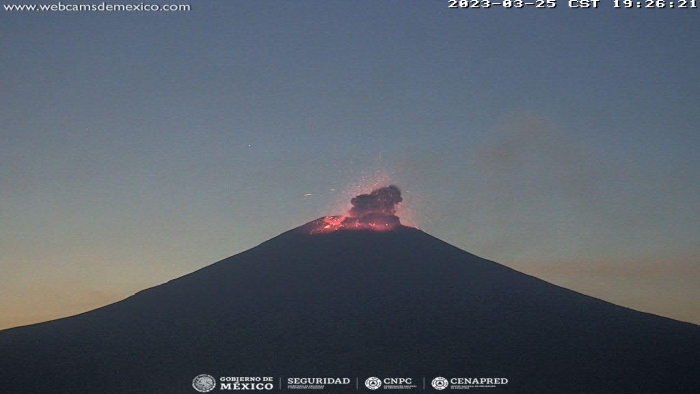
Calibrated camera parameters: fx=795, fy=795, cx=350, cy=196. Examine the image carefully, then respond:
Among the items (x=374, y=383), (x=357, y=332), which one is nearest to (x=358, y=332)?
(x=357, y=332)

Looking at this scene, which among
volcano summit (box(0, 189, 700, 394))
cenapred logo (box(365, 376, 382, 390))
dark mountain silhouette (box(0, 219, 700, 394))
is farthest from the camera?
dark mountain silhouette (box(0, 219, 700, 394))

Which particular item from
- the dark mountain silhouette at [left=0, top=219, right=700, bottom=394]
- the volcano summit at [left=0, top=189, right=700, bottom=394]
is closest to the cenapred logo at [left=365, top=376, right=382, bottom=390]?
the volcano summit at [left=0, top=189, right=700, bottom=394]

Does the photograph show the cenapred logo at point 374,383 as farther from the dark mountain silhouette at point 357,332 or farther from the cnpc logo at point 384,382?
the dark mountain silhouette at point 357,332

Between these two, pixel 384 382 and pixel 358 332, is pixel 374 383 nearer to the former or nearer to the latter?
pixel 384 382

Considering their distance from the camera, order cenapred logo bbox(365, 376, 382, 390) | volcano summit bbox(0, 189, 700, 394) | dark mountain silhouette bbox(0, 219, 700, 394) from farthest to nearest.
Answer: dark mountain silhouette bbox(0, 219, 700, 394) → volcano summit bbox(0, 189, 700, 394) → cenapred logo bbox(365, 376, 382, 390)

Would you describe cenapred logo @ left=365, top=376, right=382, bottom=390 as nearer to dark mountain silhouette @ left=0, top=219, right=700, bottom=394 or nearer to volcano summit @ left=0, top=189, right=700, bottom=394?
volcano summit @ left=0, top=189, right=700, bottom=394

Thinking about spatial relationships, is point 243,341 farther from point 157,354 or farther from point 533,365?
point 533,365

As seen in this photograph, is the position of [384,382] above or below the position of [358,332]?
below
